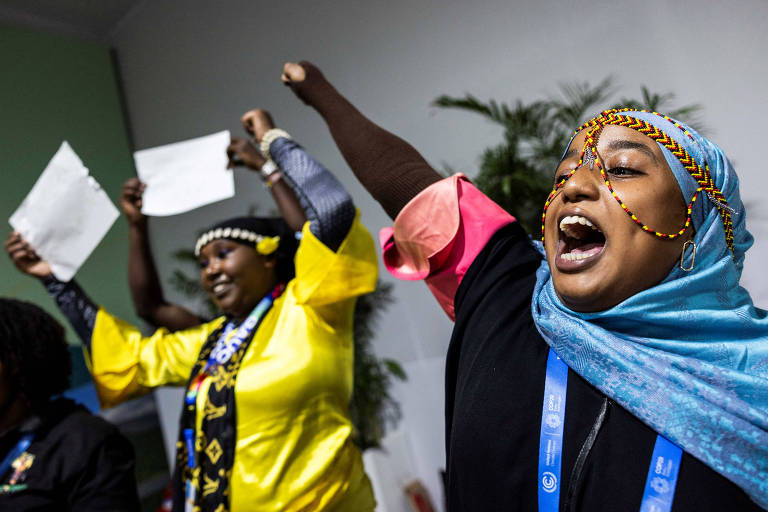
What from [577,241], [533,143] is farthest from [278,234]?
[577,241]

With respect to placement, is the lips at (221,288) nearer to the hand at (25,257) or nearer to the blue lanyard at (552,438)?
the hand at (25,257)

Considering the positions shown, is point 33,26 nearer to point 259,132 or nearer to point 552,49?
point 259,132

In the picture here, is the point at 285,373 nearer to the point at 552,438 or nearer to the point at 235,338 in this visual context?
the point at 235,338

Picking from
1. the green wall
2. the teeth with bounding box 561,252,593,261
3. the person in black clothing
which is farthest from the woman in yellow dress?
the green wall

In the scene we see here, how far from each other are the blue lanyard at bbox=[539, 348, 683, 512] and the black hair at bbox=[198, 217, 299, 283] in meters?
1.29

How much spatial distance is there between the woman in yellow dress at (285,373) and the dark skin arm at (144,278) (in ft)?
1.50

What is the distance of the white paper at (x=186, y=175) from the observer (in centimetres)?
172

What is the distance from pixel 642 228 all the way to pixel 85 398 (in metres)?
3.18

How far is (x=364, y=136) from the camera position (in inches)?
46.3

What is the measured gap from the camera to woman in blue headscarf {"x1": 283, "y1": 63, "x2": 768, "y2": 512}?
685mm

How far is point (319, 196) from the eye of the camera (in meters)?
1.45

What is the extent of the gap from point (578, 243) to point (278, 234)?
1.31 metres

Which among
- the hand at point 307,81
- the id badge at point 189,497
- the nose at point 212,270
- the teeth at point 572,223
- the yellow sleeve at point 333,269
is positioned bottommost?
the id badge at point 189,497

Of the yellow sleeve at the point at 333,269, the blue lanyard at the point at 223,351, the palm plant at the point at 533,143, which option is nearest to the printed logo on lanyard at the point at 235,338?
the blue lanyard at the point at 223,351
